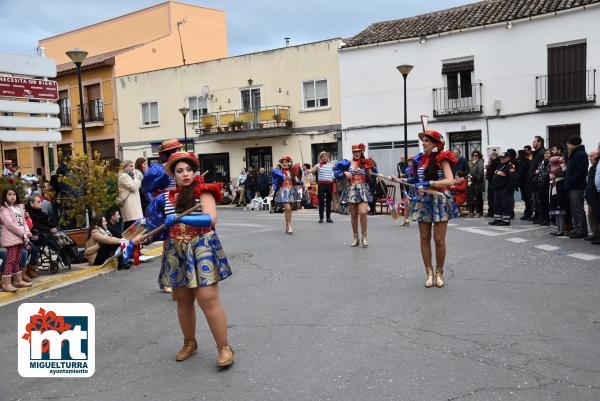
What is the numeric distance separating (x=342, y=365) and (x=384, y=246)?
20.1ft

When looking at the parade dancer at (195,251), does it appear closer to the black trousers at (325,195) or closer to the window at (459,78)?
the black trousers at (325,195)

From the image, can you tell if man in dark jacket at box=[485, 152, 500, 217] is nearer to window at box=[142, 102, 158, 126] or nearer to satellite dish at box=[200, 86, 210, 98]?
satellite dish at box=[200, 86, 210, 98]

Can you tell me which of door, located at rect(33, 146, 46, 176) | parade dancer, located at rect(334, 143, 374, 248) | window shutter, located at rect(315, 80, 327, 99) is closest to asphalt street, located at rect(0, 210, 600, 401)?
parade dancer, located at rect(334, 143, 374, 248)

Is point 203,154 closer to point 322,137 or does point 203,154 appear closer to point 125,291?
point 322,137

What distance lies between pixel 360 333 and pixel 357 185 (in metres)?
5.27

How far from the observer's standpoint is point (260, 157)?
28875 mm

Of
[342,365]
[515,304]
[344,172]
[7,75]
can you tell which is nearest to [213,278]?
[342,365]

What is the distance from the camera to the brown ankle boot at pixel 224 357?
15.2 feet

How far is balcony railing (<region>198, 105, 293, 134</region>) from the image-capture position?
27234 mm

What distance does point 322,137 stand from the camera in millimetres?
26516

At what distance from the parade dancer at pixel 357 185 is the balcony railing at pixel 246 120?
54.6 feet

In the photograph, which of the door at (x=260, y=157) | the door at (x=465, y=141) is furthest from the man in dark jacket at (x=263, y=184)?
the door at (x=465, y=141)

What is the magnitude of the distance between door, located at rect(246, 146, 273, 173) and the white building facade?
4.56m

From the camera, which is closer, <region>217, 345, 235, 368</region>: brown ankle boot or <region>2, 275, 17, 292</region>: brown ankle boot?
<region>217, 345, 235, 368</region>: brown ankle boot
